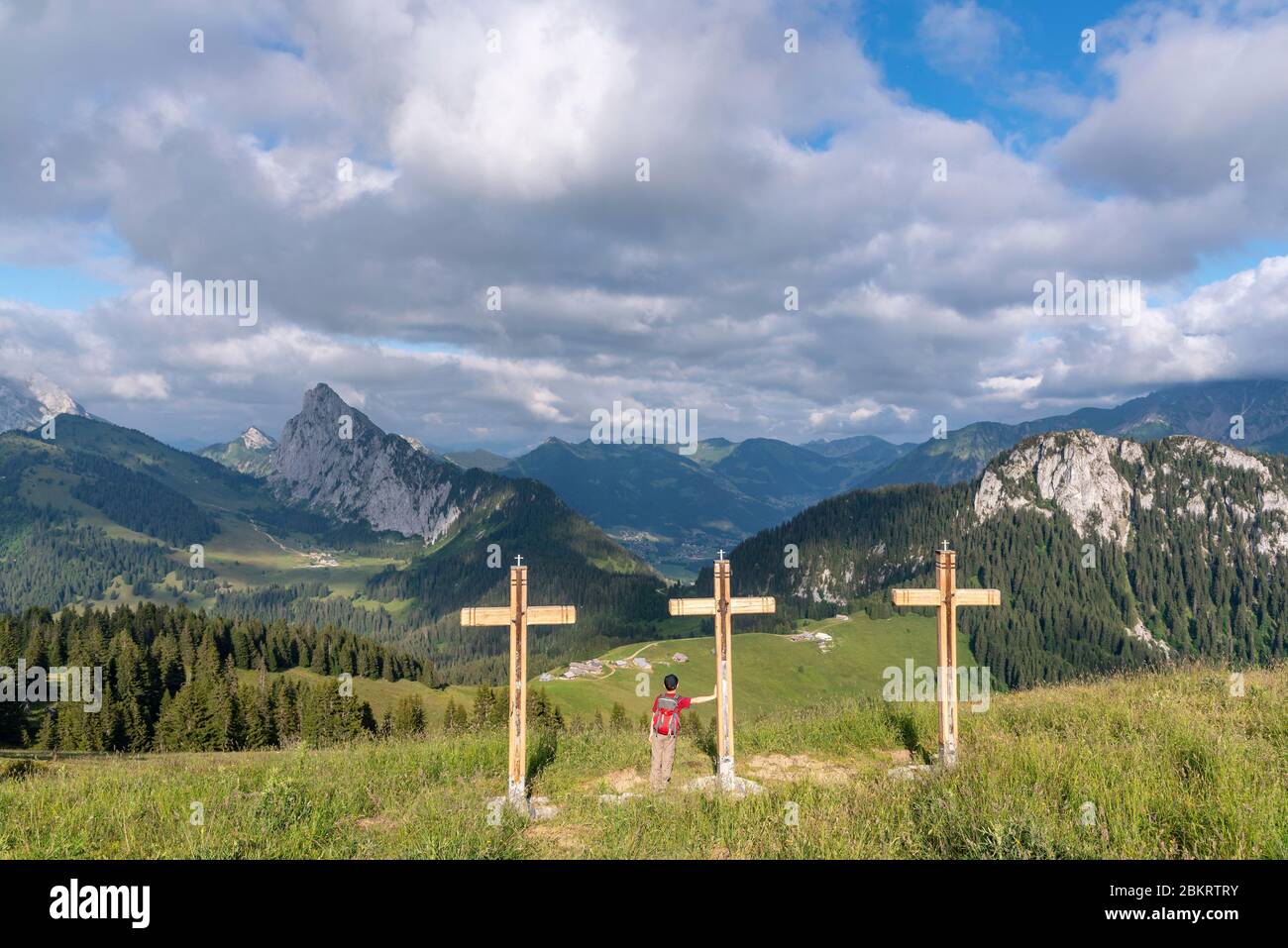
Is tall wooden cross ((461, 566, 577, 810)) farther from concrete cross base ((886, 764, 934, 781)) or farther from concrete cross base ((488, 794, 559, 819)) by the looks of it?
concrete cross base ((886, 764, 934, 781))

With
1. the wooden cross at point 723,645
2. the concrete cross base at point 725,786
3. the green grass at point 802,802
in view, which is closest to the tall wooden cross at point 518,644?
the green grass at point 802,802

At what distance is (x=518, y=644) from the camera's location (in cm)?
1616

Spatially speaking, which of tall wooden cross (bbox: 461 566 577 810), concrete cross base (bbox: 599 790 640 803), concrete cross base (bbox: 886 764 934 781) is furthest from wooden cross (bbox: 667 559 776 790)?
concrete cross base (bbox: 886 764 934 781)

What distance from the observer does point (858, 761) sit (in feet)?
58.7

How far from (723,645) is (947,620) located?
6.65 metres

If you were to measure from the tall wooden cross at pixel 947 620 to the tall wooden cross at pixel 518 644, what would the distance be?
936cm

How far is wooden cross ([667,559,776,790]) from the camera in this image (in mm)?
16141

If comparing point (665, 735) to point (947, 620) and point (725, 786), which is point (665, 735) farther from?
point (947, 620)

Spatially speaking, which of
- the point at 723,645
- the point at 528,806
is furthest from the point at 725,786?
the point at 528,806

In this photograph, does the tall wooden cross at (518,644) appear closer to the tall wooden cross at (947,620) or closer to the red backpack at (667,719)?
the red backpack at (667,719)
